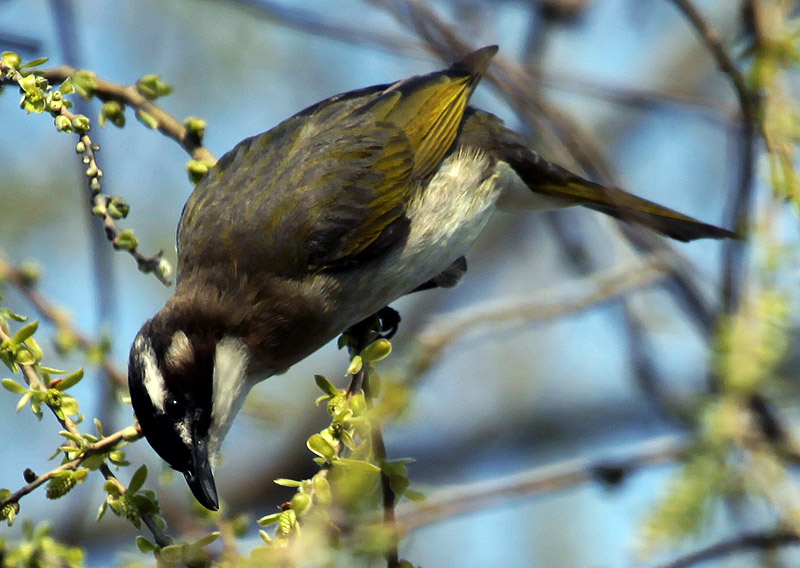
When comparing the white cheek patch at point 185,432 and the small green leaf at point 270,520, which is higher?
the white cheek patch at point 185,432

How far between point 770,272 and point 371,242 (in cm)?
159

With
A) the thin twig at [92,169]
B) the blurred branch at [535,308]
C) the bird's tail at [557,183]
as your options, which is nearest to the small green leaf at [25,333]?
the thin twig at [92,169]

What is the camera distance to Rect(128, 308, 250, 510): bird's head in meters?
3.28

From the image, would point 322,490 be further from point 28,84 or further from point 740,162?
point 740,162

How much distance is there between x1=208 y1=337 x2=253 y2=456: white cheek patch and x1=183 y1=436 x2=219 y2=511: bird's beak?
0.36 ft

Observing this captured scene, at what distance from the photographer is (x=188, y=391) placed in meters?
3.63

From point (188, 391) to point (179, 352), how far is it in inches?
7.0

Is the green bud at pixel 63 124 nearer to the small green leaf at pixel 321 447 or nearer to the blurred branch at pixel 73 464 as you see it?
the blurred branch at pixel 73 464

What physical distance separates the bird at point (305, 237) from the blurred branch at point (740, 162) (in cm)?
13

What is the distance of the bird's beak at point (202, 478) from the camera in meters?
3.19

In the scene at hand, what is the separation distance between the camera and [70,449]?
2301mm

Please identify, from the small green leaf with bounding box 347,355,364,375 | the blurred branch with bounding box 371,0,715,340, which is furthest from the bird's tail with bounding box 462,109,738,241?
the small green leaf with bounding box 347,355,364,375

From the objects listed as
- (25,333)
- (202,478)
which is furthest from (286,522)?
(202,478)

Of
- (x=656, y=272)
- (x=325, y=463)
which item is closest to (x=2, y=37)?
(x=325, y=463)
